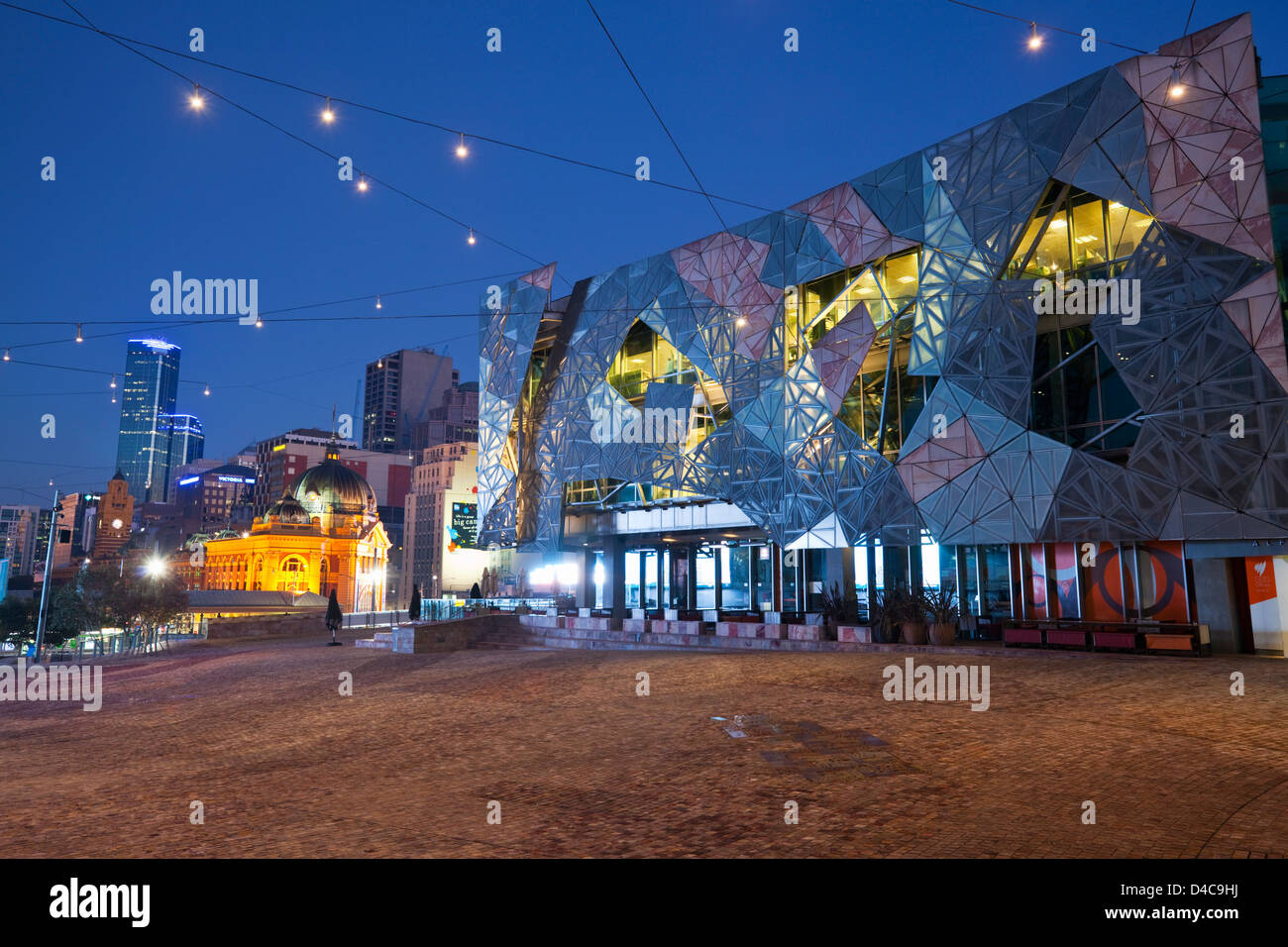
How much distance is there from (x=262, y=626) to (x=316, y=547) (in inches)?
1838

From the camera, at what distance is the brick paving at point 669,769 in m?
6.08

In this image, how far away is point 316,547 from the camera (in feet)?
253

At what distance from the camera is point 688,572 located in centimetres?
3825

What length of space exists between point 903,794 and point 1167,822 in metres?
1.93

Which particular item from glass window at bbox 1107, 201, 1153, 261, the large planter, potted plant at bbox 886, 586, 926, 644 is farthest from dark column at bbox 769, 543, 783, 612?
glass window at bbox 1107, 201, 1153, 261

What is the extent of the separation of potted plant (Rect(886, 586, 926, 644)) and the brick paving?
5481 millimetres

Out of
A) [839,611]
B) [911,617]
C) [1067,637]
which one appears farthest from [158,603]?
[1067,637]

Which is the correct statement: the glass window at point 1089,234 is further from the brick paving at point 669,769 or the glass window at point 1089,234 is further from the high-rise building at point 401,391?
the high-rise building at point 401,391

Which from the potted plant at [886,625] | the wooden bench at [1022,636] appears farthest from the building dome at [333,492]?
the wooden bench at [1022,636]

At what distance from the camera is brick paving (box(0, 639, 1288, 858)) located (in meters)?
6.08

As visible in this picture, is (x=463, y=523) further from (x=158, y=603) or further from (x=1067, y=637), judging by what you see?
(x=1067, y=637)
